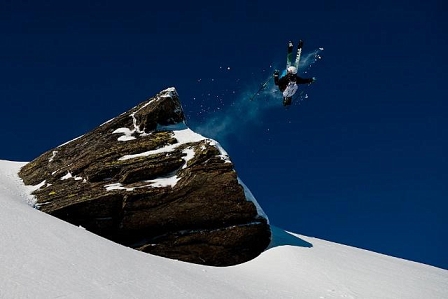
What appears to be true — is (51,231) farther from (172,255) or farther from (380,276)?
(380,276)

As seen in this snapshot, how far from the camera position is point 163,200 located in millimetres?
15656

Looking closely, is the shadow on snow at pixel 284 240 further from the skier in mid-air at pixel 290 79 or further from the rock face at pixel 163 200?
the skier in mid-air at pixel 290 79

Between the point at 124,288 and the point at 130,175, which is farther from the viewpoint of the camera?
the point at 130,175

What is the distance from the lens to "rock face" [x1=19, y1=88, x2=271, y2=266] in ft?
49.9

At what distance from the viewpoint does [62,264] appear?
8523 millimetres

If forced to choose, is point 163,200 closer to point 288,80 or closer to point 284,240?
point 284,240

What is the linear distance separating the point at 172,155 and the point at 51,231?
7.16m

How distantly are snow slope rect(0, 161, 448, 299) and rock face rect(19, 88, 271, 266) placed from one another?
1186 millimetres

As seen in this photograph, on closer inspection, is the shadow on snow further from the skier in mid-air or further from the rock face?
the skier in mid-air

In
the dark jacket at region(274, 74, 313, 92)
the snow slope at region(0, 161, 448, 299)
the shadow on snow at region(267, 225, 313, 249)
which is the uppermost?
the dark jacket at region(274, 74, 313, 92)

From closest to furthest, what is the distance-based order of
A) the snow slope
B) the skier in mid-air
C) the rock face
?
1. the snow slope
2. the rock face
3. the skier in mid-air

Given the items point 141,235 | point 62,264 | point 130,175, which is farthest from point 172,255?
point 62,264

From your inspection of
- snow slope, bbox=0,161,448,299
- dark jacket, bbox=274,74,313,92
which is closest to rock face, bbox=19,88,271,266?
snow slope, bbox=0,161,448,299

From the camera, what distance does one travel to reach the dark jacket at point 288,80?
769 inches
